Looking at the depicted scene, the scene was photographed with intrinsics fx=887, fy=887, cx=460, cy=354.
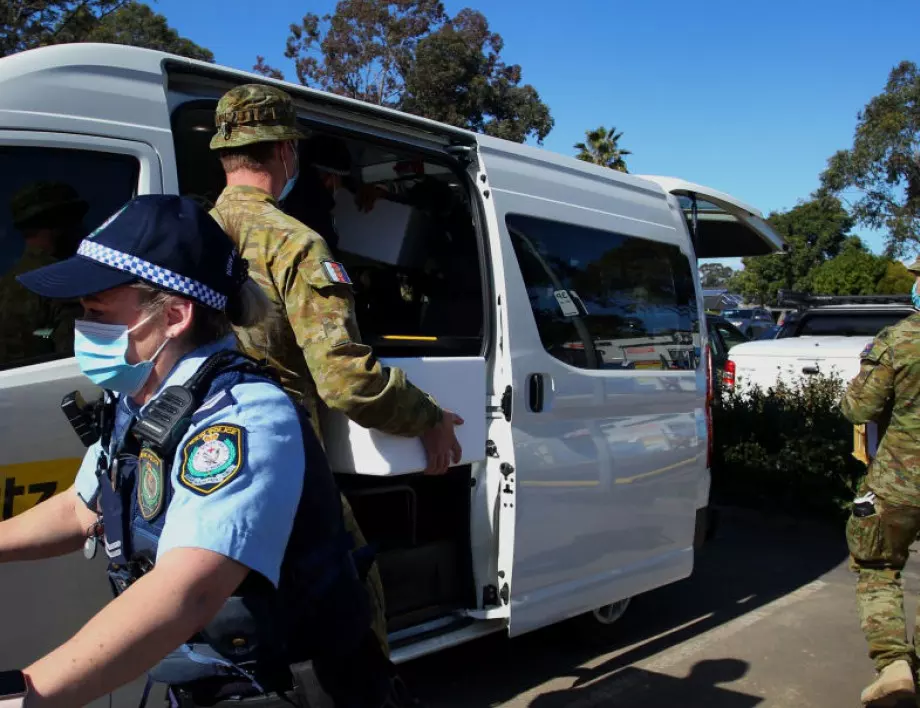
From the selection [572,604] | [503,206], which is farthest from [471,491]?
[503,206]

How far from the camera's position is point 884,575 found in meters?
3.90

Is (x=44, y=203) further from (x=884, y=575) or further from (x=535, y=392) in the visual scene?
(x=884, y=575)

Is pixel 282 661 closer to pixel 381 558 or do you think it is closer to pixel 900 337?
pixel 381 558

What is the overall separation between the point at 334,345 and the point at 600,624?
2.90m

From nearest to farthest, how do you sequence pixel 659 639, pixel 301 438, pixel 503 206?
pixel 301 438
pixel 503 206
pixel 659 639

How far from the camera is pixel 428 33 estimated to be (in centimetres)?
2717

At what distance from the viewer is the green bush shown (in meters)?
7.11

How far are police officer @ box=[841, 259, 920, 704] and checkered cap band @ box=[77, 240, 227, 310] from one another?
129 inches

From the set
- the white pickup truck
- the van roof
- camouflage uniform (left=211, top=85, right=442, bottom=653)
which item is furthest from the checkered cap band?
the white pickup truck

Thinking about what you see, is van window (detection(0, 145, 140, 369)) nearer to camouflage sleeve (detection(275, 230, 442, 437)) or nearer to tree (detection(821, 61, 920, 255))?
camouflage sleeve (detection(275, 230, 442, 437))

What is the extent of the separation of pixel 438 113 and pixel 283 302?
25.3 metres

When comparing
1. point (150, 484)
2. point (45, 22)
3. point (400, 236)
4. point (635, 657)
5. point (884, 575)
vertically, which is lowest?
point (635, 657)

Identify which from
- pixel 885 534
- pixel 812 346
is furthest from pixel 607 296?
pixel 812 346

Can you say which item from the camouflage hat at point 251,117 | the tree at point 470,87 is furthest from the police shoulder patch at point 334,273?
the tree at point 470,87
